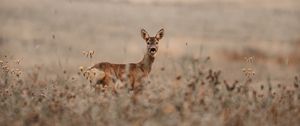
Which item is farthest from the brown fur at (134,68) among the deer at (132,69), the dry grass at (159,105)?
the dry grass at (159,105)

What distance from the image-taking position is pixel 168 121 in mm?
10742

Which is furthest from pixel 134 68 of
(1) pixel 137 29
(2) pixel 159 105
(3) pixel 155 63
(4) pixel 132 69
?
(1) pixel 137 29

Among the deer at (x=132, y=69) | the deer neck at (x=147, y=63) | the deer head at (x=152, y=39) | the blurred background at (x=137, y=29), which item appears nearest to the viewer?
the deer at (x=132, y=69)

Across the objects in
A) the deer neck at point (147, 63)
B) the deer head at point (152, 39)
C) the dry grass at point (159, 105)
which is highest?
the deer head at point (152, 39)

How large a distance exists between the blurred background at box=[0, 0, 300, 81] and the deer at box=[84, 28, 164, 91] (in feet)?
27.9

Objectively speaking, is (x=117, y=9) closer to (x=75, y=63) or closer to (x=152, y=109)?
(x=75, y=63)

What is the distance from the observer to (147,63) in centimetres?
1792

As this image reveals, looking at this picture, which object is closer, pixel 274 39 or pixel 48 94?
pixel 48 94

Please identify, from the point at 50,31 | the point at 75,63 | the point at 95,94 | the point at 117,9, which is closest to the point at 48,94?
the point at 95,94

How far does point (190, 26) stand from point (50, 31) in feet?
15.8

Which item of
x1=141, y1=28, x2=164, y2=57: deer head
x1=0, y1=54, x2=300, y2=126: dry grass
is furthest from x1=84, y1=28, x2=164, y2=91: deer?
x1=0, y1=54, x2=300, y2=126: dry grass

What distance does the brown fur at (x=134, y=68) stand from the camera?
15945 millimetres

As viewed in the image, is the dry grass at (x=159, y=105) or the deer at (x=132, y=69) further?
the deer at (x=132, y=69)

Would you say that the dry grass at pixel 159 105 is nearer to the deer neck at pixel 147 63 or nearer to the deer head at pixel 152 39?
the deer head at pixel 152 39
